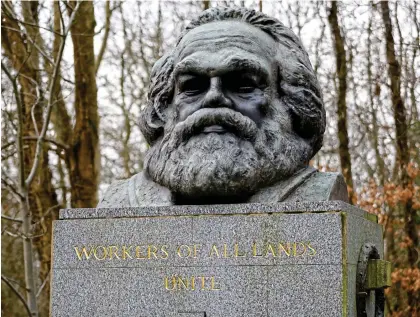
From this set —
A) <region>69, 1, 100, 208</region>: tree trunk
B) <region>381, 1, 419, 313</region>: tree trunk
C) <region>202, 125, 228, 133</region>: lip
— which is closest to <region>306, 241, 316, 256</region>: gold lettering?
<region>202, 125, 228, 133</region>: lip

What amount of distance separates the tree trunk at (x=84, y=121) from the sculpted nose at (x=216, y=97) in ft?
26.3

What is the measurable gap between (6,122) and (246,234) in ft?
34.5

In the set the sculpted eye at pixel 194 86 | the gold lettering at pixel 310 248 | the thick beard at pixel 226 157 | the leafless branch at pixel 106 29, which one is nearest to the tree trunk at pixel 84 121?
the leafless branch at pixel 106 29

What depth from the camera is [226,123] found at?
20.2 ft

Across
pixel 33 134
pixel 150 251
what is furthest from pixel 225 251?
pixel 33 134

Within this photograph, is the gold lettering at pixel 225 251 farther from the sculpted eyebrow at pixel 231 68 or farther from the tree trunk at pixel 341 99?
the tree trunk at pixel 341 99

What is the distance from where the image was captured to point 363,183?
19094mm

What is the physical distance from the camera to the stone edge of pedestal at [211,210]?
18.2ft

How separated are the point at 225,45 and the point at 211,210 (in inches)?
55.4

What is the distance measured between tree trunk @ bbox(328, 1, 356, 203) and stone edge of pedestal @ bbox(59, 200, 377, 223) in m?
8.57

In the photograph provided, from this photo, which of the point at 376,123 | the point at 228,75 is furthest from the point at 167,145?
the point at 376,123

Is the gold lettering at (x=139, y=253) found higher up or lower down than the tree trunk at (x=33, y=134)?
lower down

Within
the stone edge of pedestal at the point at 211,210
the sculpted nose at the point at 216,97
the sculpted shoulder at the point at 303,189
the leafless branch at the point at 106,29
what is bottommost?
the stone edge of pedestal at the point at 211,210

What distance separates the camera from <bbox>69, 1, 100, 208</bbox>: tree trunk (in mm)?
14086
